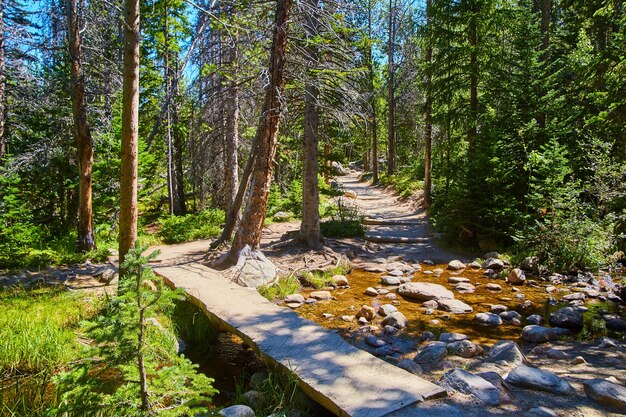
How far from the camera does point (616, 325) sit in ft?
20.4

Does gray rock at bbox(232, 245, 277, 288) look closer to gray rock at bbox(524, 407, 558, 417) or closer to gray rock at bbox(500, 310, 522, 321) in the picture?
gray rock at bbox(500, 310, 522, 321)

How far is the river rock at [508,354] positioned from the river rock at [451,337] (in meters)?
0.61

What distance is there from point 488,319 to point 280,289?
155 inches

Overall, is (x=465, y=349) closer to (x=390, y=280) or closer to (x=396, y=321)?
(x=396, y=321)

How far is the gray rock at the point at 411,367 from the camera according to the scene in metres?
4.64

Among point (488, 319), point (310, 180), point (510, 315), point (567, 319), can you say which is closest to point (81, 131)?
point (310, 180)

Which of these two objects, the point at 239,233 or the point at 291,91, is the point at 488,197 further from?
the point at 239,233

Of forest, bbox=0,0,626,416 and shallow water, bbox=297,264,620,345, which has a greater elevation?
forest, bbox=0,0,626,416

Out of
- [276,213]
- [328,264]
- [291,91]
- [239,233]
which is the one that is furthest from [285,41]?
[276,213]

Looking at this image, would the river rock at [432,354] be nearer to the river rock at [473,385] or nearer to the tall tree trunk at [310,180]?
the river rock at [473,385]

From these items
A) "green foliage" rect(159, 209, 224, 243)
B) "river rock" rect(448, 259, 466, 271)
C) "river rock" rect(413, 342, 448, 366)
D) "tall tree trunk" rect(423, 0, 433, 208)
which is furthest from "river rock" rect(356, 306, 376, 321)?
"tall tree trunk" rect(423, 0, 433, 208)

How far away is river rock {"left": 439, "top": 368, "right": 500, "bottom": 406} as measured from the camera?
365 centimetres

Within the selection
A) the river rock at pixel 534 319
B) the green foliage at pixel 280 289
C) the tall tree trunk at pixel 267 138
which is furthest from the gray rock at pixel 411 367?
the tall tree trunk at pixel 267 138

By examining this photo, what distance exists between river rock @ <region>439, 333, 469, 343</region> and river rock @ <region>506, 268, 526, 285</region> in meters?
3.75
